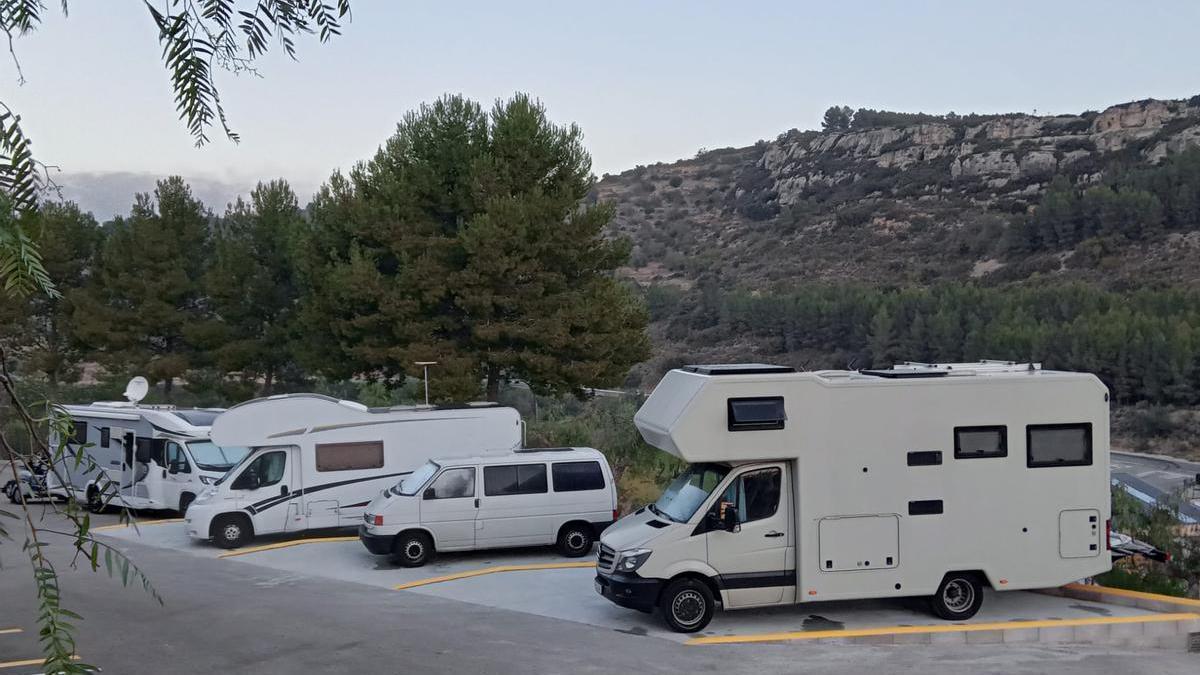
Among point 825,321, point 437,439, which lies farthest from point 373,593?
point 825,321

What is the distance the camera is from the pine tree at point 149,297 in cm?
3828

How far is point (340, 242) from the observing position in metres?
32.8

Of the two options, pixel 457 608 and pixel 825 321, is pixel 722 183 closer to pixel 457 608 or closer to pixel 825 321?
pixel 825 321

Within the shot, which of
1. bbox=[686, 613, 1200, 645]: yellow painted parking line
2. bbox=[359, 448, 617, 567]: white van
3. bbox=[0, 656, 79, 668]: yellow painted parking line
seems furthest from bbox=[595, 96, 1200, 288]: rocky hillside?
bbox=[0, 656, 79, 668]: yellow painted parking line

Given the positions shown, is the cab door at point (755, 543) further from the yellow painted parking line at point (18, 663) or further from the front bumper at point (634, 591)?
the yellow painted parking line at point (18, 663)

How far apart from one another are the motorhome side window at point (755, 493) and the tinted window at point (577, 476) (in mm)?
5178

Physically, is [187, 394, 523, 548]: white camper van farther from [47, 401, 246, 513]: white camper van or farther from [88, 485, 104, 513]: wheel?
[88, 485, 104, 513]: wheel

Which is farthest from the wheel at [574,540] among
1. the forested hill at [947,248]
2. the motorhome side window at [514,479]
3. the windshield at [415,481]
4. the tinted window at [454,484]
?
the forested hill at [947,248]

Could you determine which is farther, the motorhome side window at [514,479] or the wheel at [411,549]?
the motorhome side window at [514,479]

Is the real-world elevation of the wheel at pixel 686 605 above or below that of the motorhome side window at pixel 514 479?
below

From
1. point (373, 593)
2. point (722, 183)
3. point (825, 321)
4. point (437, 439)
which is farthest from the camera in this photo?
point (722, 183)

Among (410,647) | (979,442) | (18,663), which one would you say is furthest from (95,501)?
(979,442)

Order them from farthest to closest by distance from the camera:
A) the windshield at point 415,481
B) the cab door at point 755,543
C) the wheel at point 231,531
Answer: the wheel at point 231,531 < the windshield at point 415,481 < the cab door at point 755,543

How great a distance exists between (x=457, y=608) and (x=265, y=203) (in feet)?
90.7
